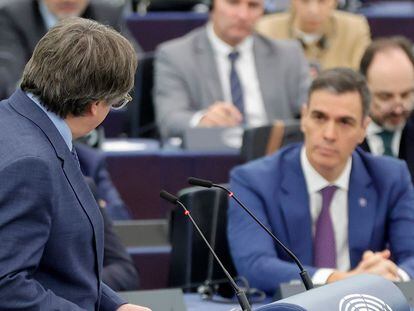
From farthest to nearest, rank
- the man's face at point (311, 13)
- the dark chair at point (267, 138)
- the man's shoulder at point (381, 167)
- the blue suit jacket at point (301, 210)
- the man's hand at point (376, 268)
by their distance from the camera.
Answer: the man's face at point (311, 13) < the dark chair at point (267, 138) < the man's shoulder at point (381, 167) < the blue suit jacket at point (301, 210) < the man's hand at point (376, 268)

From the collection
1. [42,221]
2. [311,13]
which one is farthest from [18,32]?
[42,221]

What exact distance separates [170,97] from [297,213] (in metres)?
1.86

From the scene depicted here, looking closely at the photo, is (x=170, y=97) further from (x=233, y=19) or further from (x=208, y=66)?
(x=233, y=19)

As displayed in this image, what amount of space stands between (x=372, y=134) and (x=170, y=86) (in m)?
1.22

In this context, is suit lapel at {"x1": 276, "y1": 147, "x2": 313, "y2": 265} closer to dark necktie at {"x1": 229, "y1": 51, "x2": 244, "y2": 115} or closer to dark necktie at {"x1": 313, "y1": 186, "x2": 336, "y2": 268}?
dark necktie at {"x1": 313, "y1": 186, "x2": 336, "y2": 268}

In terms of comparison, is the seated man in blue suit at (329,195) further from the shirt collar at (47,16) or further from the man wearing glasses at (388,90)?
the shirt collar at (47,16)

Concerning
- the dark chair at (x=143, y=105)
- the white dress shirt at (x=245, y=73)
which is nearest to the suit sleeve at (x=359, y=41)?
the white dress shirt at (x=245, y=73)

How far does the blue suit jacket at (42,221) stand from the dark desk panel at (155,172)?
7.95 ft

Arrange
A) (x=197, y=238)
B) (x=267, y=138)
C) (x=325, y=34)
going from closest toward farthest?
(x=197, y=238)
(x=267, y=138)
(x=325, y=34)

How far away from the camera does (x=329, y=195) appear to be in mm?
3855

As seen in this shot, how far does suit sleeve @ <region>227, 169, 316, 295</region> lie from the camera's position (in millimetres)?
3588

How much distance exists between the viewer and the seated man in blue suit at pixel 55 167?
218 cm

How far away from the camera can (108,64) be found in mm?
2273

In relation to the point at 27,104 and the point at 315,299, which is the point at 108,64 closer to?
the point at 27,104
